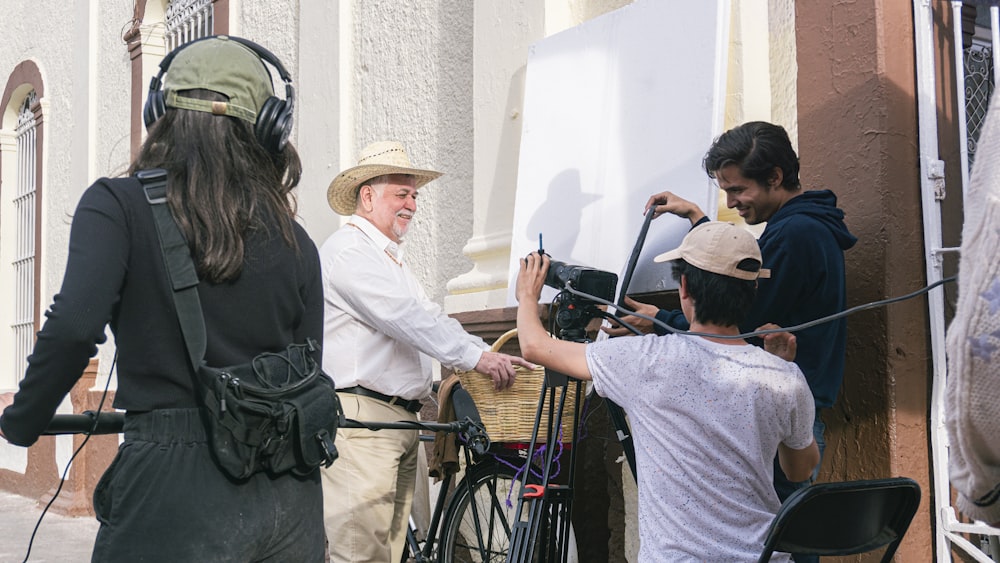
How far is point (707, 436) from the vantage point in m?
2.43

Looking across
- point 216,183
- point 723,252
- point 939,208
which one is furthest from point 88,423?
point 939,208

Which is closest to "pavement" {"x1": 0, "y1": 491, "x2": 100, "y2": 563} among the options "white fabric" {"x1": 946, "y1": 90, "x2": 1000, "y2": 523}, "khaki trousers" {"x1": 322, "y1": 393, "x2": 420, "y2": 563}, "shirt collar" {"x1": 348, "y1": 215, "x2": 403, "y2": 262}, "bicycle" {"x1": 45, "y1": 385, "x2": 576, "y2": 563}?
"bicycle" {"x1": 45, "y1": 385, "x2": 576, "y2": 563}

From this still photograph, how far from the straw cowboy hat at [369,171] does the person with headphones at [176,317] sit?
2.20 m

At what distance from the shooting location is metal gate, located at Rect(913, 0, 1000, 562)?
3.36 m

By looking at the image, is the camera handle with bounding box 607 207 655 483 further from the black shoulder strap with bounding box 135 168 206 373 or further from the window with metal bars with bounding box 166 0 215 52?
the window with metal bars with bounding box 166 0 215 52

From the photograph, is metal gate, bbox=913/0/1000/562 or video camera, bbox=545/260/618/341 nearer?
video camera, bbox=545/260/618/341

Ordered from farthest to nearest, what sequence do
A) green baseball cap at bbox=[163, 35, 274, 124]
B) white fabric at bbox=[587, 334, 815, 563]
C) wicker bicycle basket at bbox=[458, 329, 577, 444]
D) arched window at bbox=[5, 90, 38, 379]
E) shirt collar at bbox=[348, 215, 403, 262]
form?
arched window at bbox=[5, 90, 38, 379] → shirt collar at bbox=[348, 215, 403, 262] → wicker bicycle basket at bbox=[458, 329, 577, 444] → white fabric at bbox=[587, 334, 815, 563] → green baseball cap at bbox=[163, 35, 274, 124]

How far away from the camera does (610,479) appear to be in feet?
14.2

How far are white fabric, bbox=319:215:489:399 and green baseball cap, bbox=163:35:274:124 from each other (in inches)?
69.1

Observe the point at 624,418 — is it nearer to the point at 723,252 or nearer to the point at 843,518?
the point at 723,252

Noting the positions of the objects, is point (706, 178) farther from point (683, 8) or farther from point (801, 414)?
point (801, 414)

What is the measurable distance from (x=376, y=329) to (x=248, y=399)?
2008mm

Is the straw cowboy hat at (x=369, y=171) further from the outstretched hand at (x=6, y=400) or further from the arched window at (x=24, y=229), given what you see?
the arched window at (x=24, y=229)

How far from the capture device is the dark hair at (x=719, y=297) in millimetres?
2537
